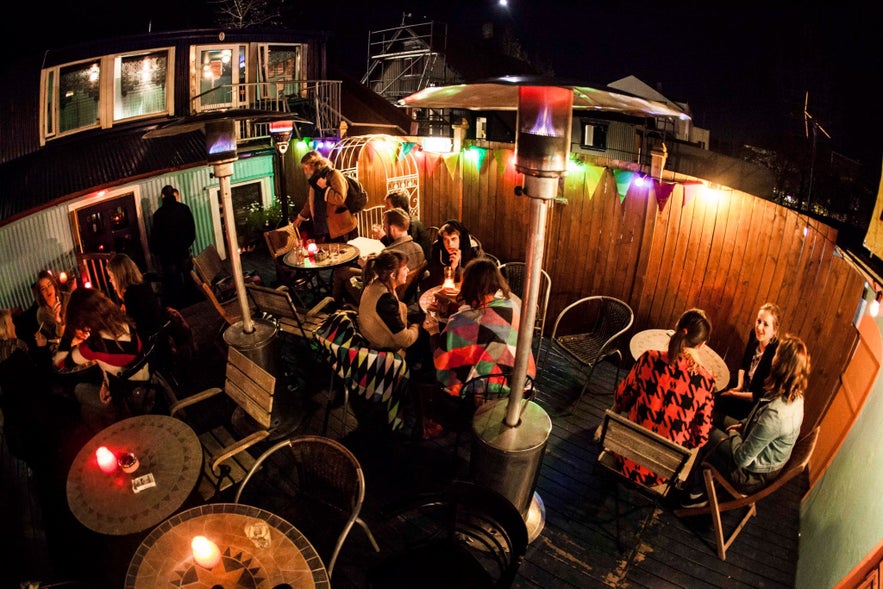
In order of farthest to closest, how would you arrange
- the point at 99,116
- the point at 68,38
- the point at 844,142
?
the point at 99,116 → the point at 68,38 → the point at 844,142

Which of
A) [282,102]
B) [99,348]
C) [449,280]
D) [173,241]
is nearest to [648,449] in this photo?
[449,280]

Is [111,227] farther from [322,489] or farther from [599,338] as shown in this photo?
[599,338]

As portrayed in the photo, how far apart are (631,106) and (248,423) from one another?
4.51 metres

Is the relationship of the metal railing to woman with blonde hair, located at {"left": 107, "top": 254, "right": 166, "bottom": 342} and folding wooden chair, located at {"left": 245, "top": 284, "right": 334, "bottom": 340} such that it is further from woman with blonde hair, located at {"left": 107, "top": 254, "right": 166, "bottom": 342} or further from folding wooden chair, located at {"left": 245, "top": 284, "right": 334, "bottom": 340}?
woman with blonde hair, located at {"left": 107, "top": 254, "right": 166, "bottom": 342}

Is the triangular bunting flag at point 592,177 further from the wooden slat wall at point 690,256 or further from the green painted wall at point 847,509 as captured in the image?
the green painted wall at point 847,509

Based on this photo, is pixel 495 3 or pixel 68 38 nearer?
pixel 68 38

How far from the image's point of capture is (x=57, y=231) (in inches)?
274

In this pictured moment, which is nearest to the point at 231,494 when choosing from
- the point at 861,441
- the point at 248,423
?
the point at 248,423

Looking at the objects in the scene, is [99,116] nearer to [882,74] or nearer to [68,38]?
[68,38]

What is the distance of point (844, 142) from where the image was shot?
4.31 m

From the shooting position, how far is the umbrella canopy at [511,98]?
7.43 ft

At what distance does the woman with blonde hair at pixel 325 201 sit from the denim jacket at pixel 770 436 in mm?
5754

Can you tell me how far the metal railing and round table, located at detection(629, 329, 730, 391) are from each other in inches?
308

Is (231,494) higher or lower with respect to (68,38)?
lower
